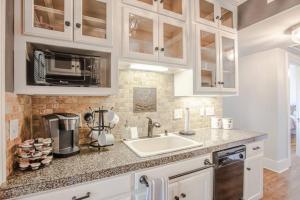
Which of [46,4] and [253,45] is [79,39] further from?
[253,45]

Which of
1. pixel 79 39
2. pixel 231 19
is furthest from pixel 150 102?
pixel 231 19

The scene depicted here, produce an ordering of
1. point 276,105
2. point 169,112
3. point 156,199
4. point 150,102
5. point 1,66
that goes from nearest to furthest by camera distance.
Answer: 1. point 1,66
2. point 156,199
3. point 150,102
4. point 169,112
5. point 276,105

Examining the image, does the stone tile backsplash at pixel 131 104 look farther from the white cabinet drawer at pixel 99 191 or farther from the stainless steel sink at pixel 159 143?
the white cabinet drawer at pixel 99 191

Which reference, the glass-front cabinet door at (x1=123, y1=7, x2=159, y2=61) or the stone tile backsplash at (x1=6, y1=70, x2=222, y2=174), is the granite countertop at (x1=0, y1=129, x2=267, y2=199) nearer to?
the stone tile backsplash at (x1=6, y1=70, x2=222, y2=174)

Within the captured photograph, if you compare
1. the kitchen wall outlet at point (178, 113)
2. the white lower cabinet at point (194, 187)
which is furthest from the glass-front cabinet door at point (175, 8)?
the white lower cabinet at point (194, 187)

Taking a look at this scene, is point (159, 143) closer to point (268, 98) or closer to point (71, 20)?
point (71, 20)

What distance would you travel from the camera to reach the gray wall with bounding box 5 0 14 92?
94 centimetres

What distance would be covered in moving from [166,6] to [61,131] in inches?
59.3

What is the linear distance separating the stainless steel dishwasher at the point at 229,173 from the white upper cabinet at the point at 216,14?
144cm

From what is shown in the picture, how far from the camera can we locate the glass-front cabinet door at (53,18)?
1110 mm

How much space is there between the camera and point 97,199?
3.29ft

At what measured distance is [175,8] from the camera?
175 centimetres

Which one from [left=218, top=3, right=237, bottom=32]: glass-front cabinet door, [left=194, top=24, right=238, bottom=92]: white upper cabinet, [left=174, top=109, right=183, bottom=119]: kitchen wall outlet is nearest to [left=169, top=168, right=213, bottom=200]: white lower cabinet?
[left=174, top=109, right=183, bottom=119]: kitchen wall outlet

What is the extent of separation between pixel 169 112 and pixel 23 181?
1518 millimetres
